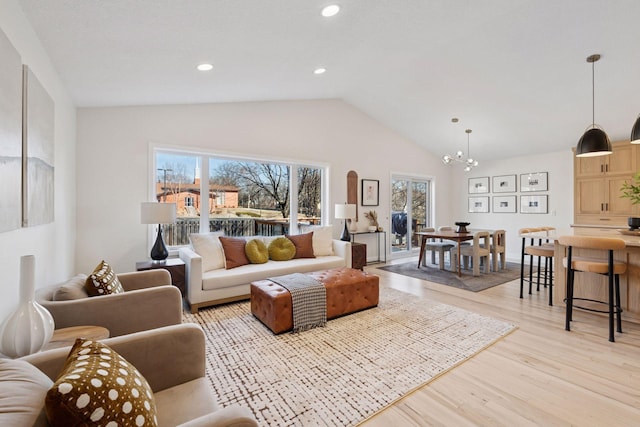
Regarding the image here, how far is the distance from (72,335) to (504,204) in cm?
780

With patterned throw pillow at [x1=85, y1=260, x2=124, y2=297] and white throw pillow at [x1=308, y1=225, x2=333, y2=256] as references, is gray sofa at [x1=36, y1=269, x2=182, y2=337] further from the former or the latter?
white throw pillow at [x1=308, y1=225, x2=333, y2=256]

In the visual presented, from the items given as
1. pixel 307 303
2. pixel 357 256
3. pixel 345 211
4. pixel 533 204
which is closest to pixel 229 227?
pixel 345 211

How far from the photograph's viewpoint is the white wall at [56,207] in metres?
1.58

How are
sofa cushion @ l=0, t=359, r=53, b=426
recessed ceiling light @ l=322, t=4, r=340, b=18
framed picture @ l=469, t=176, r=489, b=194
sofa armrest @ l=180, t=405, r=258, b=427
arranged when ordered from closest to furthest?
1. sofa cushion @ l=0, t=359, r=53, b=426
2. sofa armrest @ l=180, t=405, r=258, b=427
3. recessed ceiling light @ l=322, t=4, r=340, b=18
4. framed picture @ l=469, t=176, r=489, b=194

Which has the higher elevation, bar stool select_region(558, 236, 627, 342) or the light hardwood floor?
bar stool select_region(558, 236, 627, 342)

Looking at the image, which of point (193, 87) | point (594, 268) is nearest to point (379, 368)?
point (594, 268)

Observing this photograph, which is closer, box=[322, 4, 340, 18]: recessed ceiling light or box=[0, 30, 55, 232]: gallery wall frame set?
box=[0, 30, 55, 232]: gallery wall frame set

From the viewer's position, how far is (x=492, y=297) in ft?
12.7

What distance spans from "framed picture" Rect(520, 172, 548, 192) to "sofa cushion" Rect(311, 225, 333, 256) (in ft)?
15.8

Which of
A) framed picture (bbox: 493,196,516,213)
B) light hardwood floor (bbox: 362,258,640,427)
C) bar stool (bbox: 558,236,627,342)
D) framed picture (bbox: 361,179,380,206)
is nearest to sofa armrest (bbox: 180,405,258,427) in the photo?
light hardwood floor (bbox: 362,258,640,427)

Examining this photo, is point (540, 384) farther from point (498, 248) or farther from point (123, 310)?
point (498, 248)

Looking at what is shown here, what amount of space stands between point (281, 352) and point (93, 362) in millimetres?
1689

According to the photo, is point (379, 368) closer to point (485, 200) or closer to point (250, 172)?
point (250, 172)

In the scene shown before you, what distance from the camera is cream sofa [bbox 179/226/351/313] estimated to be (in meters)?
3.30
